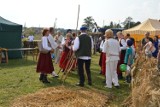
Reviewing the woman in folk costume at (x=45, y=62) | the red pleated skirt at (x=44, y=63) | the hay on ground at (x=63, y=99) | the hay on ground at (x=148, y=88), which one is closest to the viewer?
the hay on ground at (x=148, y=88)

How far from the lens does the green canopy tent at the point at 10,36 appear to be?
17.0 metres

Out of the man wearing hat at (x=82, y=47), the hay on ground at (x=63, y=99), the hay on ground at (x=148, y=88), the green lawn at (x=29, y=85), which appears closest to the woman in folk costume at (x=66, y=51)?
the green lawn at (x=29, y=85)

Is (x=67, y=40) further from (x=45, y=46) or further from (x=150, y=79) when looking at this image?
(x=150, y=79)

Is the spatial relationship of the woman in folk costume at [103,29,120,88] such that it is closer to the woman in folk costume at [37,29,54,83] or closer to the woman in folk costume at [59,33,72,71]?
the woman in folk costume at [37,29,54,83]

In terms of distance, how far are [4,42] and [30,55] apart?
3.96 meters

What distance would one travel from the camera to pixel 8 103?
7008 mm

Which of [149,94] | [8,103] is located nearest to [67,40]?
[8,103]

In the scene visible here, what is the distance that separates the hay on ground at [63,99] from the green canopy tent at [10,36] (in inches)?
382

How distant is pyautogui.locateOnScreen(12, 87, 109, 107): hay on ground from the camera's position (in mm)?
6801

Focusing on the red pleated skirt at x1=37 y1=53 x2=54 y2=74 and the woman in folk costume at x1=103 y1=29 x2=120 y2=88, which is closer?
the woman in folk costume at x1=103 y1=29 x2=120 y2=88

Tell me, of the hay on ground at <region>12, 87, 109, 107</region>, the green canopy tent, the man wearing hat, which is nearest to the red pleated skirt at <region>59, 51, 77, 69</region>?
the man wearing hat

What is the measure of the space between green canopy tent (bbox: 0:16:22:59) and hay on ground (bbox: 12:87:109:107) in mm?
9691

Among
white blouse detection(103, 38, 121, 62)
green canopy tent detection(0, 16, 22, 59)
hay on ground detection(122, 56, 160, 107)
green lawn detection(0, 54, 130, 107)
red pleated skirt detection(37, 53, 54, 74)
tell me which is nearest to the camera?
hay on ground detection(122, 56, 160, 107)

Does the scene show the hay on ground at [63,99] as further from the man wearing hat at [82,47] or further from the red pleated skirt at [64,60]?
the red pleated skirt at [64,60]
